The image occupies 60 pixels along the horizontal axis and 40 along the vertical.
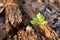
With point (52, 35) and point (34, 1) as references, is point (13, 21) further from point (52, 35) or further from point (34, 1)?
point (34, 1)

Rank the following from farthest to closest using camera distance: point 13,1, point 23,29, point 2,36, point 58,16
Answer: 1. point 58,16
2. point 13,1
3. point 23,29
4. point 2,36

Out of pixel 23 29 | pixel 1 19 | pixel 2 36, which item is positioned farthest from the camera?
pixel 1 19

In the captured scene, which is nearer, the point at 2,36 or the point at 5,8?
the point at 2,36

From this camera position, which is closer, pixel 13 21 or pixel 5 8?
pixel 13 21

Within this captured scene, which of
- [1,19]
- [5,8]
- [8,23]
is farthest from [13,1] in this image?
[8,23]

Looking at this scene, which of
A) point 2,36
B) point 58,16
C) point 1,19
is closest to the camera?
point 2,36

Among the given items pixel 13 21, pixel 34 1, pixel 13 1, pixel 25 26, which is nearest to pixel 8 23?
pixel 13 21

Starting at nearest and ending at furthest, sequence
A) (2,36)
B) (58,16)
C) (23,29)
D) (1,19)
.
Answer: (2,36) → (23,29) → (1,19) → (58,16)

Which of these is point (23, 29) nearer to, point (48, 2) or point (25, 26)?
point (25, 26)

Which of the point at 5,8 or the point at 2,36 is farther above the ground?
the point at 5,8
